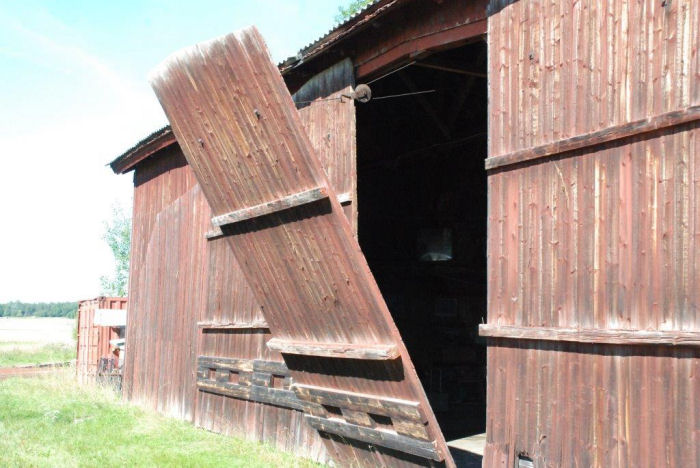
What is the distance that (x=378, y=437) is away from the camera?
761 cm

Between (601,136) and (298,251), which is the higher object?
(601,136)

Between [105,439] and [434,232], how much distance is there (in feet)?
20.6

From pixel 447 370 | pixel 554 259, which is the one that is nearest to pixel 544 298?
pixel 554 259

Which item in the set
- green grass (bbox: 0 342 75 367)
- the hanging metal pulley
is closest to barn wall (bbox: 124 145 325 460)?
the hanging metal pulley

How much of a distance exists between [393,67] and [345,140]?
3.08 ft

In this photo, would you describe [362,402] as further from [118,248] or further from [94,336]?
[118,248]

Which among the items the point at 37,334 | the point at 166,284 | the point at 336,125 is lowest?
the point at 37,334

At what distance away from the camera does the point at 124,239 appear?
59.5 metres

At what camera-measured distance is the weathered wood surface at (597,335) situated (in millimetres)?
4855

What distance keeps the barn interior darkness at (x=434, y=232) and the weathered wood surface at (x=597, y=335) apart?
5.32 metres

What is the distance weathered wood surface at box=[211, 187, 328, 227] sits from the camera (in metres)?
7.14

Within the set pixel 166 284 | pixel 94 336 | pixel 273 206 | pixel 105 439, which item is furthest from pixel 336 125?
pixel 94 336

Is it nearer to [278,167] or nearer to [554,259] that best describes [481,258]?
[278,167]

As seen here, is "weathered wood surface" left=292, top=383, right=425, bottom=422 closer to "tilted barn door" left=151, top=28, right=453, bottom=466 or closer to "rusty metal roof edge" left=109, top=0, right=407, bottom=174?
"tilted barn door" left=151, top=28, right=453, bottom=466
